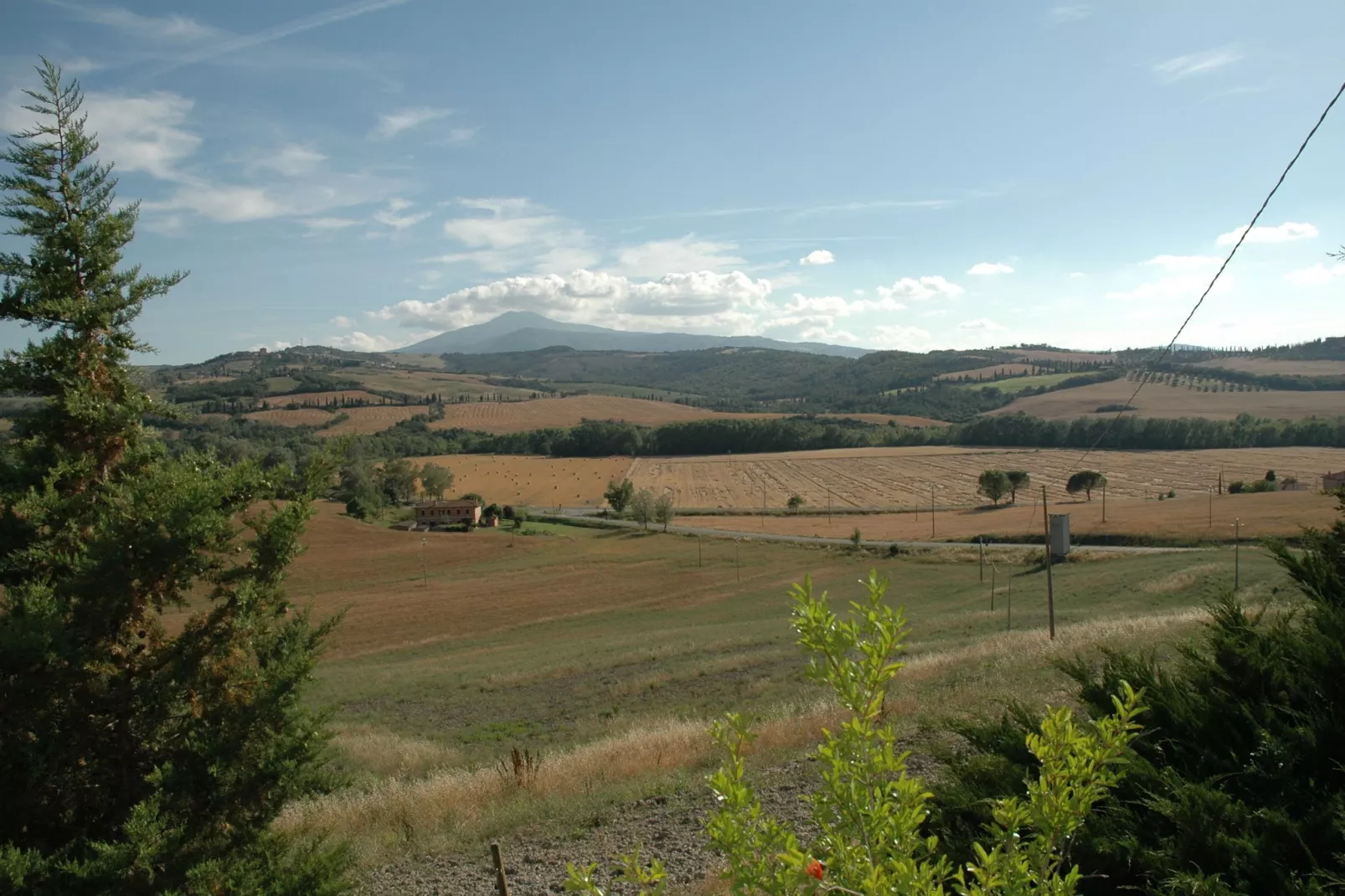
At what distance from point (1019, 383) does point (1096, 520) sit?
13213 centimetres

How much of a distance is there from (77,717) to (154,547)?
1370mm

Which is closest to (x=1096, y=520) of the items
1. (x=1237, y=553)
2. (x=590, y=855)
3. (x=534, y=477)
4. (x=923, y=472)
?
(x=1237, y=553)

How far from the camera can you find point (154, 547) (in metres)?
6.34

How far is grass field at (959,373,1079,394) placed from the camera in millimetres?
167725

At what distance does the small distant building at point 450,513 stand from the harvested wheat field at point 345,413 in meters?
37.2

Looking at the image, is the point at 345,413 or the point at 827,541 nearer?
the point at 827,541

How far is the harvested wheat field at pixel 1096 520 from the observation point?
159 feet

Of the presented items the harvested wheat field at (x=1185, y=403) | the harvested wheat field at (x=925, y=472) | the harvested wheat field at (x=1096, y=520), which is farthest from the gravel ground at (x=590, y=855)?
the harvested wheat field at (x=1185, y=403)

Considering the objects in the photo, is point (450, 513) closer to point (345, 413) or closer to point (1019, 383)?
point (345, 413)

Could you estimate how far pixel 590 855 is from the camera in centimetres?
809

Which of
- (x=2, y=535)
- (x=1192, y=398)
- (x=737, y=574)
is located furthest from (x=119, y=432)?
(x=1192, y=398)

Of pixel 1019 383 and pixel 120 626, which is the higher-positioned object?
pixel 1019 383

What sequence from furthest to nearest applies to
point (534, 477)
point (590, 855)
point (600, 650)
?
point (534, 477)
point (600, 650)
point (590, 855)

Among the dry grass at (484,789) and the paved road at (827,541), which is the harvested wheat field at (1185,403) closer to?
the paved road at (827,541)
